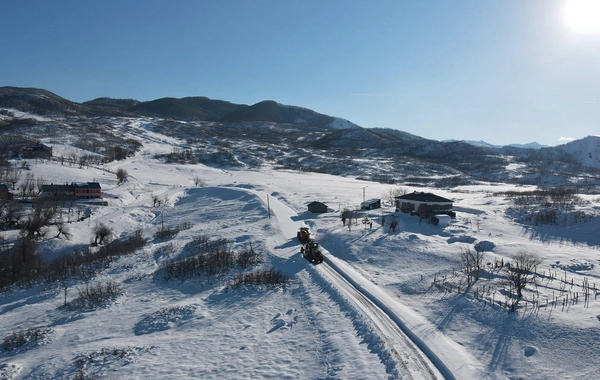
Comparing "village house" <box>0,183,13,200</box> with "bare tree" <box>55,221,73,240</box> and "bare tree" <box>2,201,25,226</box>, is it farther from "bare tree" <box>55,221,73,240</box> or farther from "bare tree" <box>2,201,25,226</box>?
"bare tree" <box>55,221,73,240</box>

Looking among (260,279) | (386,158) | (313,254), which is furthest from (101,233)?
(386,158)

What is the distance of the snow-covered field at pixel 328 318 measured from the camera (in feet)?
44.7

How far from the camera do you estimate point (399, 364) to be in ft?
43.4

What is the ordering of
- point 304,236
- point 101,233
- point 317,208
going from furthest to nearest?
1. point 317,208
2. point 101,233
3. point 304,236

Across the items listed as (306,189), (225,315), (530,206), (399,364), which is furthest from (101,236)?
(530,206)

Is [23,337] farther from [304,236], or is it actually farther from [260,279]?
[304,236]

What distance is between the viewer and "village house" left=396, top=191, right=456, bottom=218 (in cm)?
4450

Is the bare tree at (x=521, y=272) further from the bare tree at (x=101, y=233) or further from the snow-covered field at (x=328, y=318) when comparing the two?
the bare tree at (x=101, y=233)

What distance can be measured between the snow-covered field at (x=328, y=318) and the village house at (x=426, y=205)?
8.32 metres

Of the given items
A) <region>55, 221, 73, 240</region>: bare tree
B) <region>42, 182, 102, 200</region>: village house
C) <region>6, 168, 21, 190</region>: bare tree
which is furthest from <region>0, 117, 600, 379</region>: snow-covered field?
<region>6, 168, 21, 190</region>: bare tree

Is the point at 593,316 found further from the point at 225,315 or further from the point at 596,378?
the point at 225,315

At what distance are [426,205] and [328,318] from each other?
30865mm

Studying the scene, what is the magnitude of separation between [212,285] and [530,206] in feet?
153

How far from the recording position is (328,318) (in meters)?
17.6
